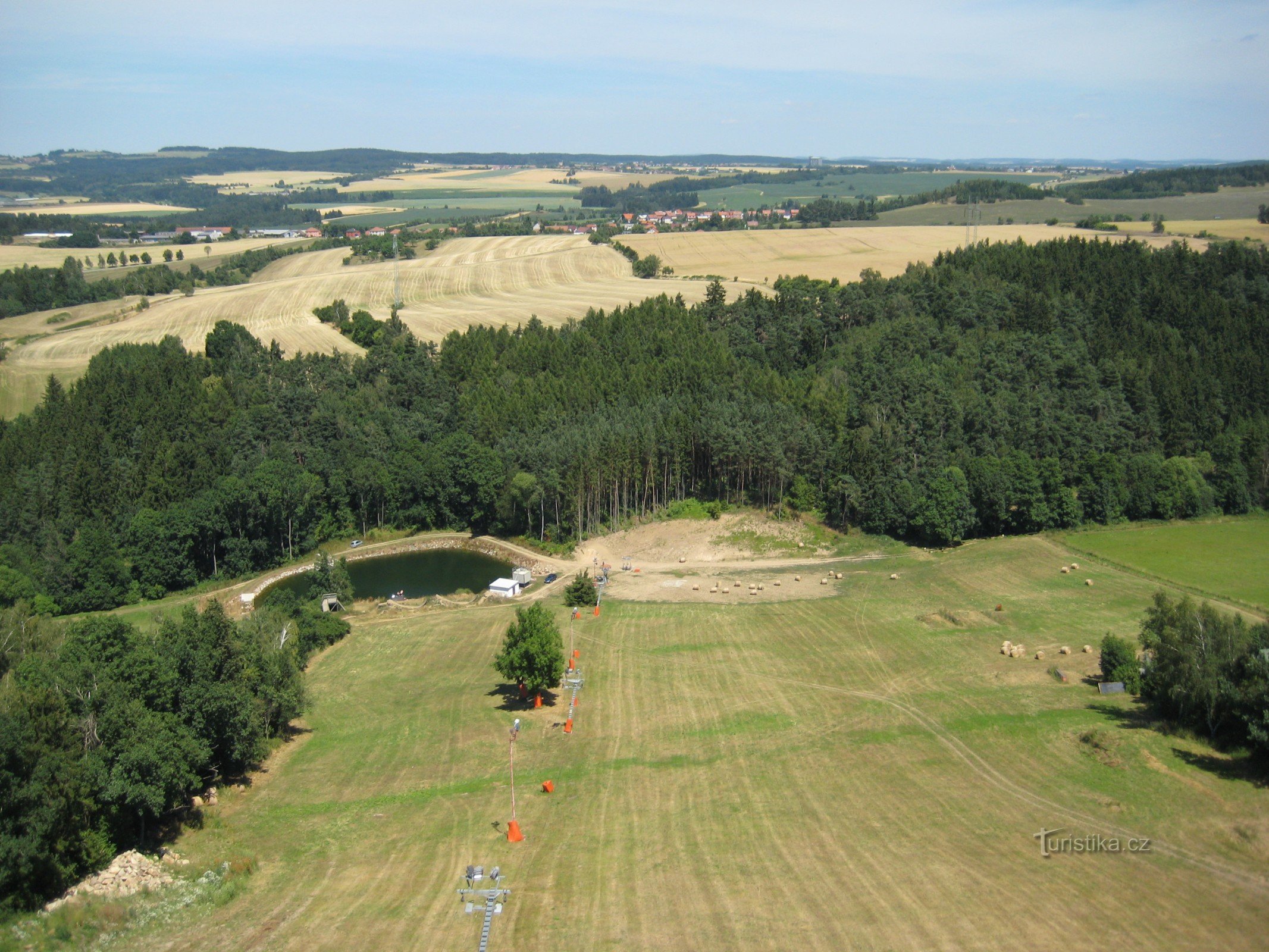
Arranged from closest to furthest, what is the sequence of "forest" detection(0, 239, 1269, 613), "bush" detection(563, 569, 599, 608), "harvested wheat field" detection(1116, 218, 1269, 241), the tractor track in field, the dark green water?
1. the tractor track in field
2. "bush" detection(563, 569, 599, 608)
3. the dark green water
4. "forest" detection(0, 239, 1269, 613)
5. "harvested wheat field" detection(1116, 218, 1269, 241)

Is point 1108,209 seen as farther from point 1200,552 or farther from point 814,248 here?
point 1200,552

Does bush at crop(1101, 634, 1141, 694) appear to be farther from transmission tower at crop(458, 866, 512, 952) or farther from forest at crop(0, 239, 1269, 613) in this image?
transmission tower at crop(458, 866, 512, 952)

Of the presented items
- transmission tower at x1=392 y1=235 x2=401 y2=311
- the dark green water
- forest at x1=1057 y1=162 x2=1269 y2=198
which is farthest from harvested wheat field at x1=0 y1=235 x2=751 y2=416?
forest at x1=1057 y1=162 x2=1269 y2=198

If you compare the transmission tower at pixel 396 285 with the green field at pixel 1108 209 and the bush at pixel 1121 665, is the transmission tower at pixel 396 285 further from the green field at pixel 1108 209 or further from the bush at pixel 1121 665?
the bush at pixel 1121 665

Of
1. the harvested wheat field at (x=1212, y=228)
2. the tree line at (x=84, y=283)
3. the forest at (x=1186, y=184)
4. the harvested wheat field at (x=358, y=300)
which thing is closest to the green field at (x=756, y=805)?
the harvested wheat field at (x=358, y=300)

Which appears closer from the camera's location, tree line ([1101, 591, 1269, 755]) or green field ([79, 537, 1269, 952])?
green field ([79, 537, 1269, 952])

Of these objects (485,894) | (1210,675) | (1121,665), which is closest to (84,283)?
(485,894)
